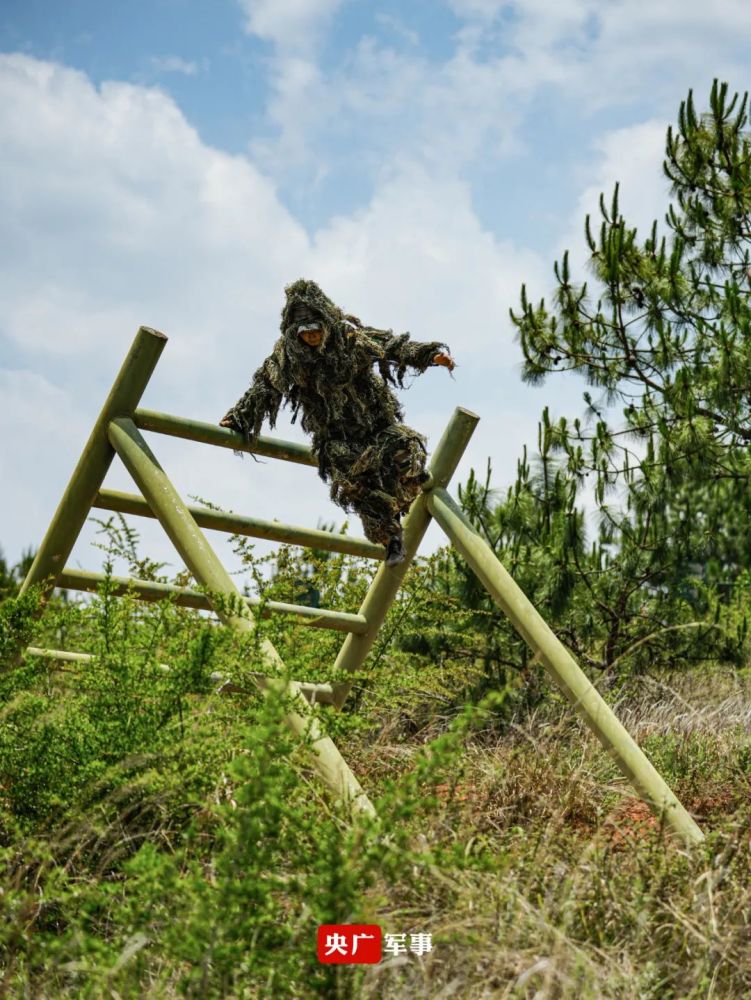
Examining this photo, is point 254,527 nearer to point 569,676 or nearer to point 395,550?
point 395,550

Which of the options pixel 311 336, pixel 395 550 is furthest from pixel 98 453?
pixel 395 550

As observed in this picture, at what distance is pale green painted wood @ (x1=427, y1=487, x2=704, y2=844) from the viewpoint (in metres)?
2.33

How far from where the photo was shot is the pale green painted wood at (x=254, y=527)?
3.04 meters

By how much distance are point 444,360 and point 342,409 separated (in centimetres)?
41

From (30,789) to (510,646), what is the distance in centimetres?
333

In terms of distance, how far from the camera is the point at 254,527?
3.17 m

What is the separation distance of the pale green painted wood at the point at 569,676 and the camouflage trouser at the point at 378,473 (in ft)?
0.51

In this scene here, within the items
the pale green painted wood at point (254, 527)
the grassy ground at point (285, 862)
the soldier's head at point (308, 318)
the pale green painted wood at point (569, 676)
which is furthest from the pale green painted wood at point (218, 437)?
the grassy ground at point (285, 862)

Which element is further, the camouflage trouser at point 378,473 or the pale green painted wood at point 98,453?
the camouflage trouser at point 378,473

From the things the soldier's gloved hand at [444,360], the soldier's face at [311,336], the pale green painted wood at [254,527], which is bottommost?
the pale green painted wood at [254,527]

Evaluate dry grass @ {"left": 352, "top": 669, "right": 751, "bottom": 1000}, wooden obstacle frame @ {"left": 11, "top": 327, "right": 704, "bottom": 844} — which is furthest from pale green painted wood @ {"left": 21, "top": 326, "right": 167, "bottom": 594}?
dry grass @ {"left": 352, "top": 669, "right": 751, "bottom": 1000}

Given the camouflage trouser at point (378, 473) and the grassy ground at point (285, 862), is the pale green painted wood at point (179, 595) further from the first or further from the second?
the camouflage trouser at point (378, 473)

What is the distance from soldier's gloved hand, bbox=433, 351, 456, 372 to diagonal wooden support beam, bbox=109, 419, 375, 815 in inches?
39.4

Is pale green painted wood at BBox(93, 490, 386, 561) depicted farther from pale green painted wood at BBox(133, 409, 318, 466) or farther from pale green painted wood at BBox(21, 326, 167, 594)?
pale green painted wood at BBox(133, 409, 318, 466)
